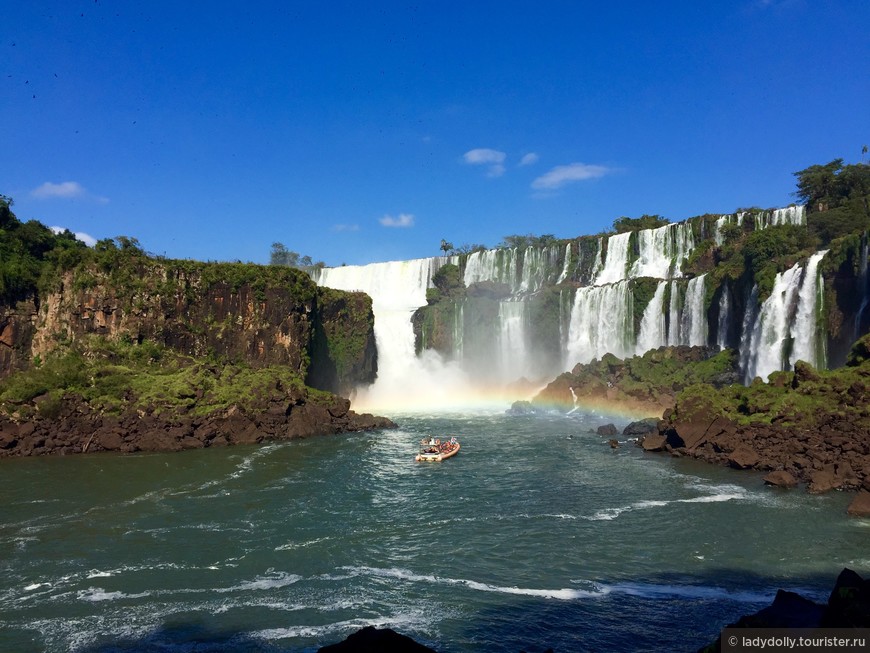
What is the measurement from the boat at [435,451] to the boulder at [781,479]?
45.8 ft

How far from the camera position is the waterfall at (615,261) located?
64.9 m

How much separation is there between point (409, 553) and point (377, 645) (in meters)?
11.3

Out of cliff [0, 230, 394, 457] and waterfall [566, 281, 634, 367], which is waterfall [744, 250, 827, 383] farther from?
cliff [0, 230, 394, 457]

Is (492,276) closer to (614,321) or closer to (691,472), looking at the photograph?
(614,321)

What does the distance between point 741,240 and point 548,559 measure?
47.6 m

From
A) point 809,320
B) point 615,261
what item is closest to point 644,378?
point 809,320

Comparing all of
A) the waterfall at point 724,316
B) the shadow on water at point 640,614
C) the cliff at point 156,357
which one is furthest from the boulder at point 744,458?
the cliff at point 156,357

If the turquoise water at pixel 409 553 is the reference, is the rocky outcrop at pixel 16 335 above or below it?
above

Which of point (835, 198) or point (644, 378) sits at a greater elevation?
point (835, 198)

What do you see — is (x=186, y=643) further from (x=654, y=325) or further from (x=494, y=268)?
(x=494, y=268)

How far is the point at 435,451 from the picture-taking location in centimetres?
3147

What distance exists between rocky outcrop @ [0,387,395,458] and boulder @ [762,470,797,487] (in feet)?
81.9

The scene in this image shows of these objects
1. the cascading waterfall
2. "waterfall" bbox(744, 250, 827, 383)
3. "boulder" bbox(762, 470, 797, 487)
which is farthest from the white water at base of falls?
"boulder" bbox(762, 470, 797, 487)

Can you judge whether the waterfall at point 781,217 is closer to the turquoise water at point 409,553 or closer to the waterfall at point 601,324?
the waterfall at point 601,324
